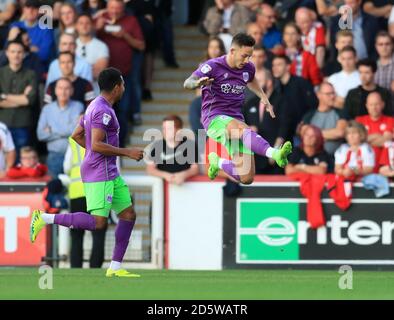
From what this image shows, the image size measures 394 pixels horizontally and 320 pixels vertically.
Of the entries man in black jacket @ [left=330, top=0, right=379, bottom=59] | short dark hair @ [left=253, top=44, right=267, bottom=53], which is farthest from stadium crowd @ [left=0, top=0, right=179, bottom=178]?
man in black jacket @ [left=330, top=0, right=379, bottom=59]

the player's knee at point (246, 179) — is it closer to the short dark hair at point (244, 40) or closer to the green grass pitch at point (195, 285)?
the green grass pitch at point (195, 285)

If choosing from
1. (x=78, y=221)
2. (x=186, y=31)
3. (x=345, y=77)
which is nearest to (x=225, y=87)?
(x=78, y=221)

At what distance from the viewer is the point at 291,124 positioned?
1930 cm

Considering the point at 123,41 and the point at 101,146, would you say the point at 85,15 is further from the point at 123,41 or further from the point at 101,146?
the point at 101,146

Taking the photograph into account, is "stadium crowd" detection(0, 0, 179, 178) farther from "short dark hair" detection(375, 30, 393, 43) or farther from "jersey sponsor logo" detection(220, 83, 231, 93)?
"jersey sponsor logo" detection(220, 83, 231, 93)

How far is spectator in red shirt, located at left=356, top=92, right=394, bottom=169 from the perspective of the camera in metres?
18.7

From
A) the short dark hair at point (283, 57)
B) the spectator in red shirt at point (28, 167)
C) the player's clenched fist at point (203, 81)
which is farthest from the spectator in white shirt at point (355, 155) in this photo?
the player's clenched fist at point (203, 81)

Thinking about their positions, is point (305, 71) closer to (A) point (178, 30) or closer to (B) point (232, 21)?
(B) point (232, 21)

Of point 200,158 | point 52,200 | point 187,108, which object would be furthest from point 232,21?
point 52,200

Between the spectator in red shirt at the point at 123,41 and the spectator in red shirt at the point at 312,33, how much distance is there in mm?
2562

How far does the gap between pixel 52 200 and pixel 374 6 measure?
6265 millimetres

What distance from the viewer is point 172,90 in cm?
2234

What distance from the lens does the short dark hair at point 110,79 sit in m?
14.2

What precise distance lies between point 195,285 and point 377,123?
545 cm
